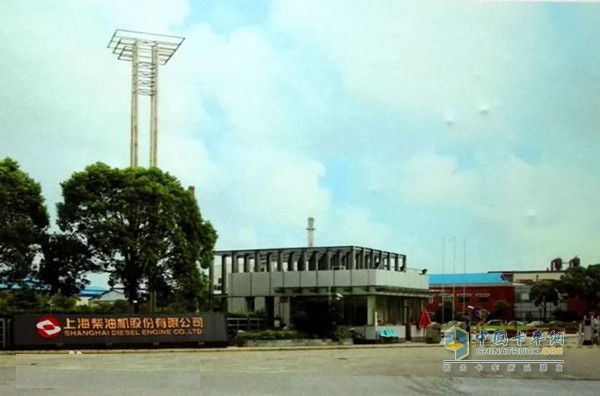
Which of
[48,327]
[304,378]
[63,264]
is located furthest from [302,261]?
[304,378]

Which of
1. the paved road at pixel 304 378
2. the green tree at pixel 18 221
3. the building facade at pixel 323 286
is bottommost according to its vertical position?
the paved road at pixel 304 378

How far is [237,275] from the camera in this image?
19.3m

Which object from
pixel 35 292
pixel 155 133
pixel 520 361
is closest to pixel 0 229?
pixel 35 292

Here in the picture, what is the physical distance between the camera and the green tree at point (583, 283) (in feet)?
28.9

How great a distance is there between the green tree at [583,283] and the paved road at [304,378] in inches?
24.4

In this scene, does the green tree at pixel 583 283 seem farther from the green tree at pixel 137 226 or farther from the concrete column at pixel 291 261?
the green tree at pixel 137 226

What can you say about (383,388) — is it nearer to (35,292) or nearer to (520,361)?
(520,361)

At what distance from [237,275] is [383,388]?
11519mm

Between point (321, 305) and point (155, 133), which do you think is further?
point (321, 305)

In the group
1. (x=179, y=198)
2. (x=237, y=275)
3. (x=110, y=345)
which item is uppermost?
(x=179, y=198)

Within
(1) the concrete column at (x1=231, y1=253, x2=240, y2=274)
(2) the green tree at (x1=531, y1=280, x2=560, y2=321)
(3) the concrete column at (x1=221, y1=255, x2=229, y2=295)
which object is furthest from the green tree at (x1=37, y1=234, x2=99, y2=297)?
(2) the green tree at (x1=531, y1=280, x2=560, y2=321)

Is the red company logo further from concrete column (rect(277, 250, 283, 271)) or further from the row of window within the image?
the row of window

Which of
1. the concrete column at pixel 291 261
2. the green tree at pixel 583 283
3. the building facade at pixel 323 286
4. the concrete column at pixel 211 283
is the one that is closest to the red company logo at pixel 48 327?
the building facade at pixel 323 286

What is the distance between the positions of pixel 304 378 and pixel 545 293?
8.89 ft
